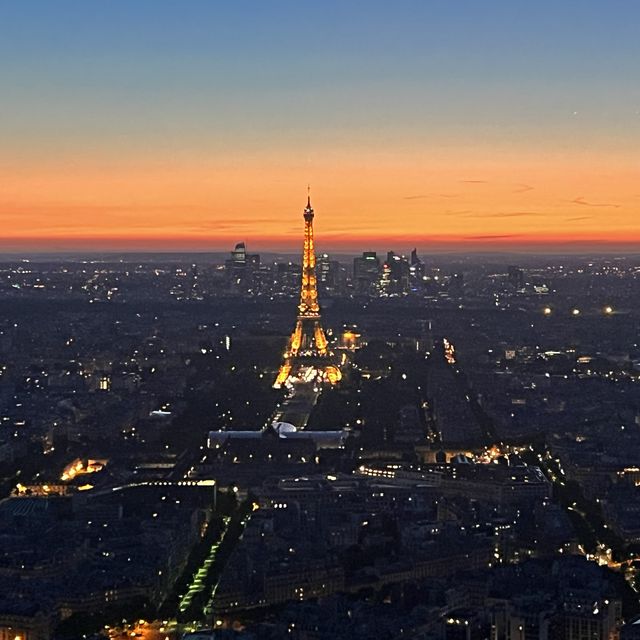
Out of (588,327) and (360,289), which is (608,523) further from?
(360,289)

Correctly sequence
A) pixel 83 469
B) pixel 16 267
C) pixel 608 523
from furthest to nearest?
1. pixel 16 267
2. pixel 83 469
3. pixel 608 523

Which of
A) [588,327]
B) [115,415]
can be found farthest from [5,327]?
[115,415]

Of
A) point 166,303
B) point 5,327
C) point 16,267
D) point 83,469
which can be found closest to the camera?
point 83,469

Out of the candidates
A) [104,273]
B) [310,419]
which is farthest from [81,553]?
[104,273]

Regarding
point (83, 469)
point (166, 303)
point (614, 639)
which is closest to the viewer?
point (614, 639)

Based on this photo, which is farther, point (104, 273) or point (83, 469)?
point (104, 273)

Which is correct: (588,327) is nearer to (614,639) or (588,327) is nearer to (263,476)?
(263,476)
